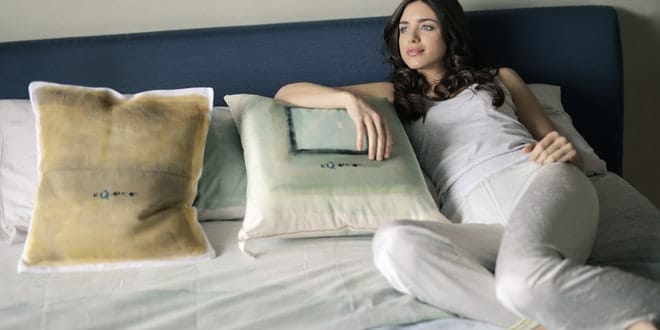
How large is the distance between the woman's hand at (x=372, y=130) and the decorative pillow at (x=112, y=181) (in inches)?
15.3

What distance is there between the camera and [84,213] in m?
1.42

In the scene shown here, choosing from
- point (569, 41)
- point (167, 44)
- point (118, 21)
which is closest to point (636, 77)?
point (569, 41)

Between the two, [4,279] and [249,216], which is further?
[249,216]

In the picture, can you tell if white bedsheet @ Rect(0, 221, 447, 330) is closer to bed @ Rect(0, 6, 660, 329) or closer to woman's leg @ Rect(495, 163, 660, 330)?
bed @ Rect(0, 6, 660, 329)

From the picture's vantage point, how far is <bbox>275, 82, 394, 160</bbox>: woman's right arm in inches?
62.1

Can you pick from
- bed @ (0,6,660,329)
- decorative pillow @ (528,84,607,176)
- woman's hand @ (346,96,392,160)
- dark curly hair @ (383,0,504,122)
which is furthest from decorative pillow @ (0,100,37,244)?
decorative pillow @ (528,84,607,176)

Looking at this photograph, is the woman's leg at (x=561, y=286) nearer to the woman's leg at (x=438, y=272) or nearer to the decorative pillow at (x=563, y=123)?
the woman's leg at (x=438, y=272)

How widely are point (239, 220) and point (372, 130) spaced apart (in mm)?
422

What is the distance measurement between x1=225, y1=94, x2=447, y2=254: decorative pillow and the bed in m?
0.06

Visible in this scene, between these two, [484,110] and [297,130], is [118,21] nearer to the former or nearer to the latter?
[297,130]

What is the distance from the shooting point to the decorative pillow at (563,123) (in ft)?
5.83

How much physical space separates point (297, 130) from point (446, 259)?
0.54 m

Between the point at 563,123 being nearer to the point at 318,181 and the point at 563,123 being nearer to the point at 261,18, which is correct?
the point at 318,181

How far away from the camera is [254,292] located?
4.25 feet
